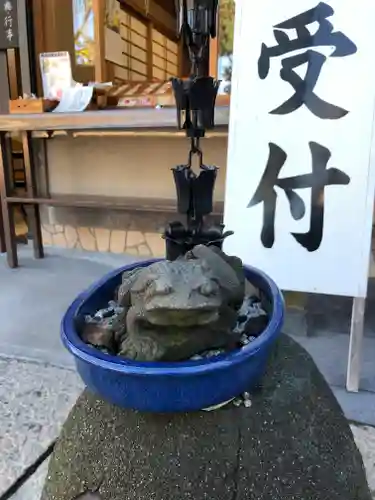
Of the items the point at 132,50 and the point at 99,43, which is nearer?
the point at 99,43

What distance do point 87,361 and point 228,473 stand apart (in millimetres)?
355

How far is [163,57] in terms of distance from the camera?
6.79 m

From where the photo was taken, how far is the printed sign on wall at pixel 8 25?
402 cm

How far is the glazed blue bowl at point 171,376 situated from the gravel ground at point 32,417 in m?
0.99

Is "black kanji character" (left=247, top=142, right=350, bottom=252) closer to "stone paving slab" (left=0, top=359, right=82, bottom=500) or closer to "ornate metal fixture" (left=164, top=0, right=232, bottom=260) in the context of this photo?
"ornate metal fixture" (left=164, top=0, right=232, bottom=260)

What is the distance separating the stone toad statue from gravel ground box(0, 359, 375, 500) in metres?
1.06

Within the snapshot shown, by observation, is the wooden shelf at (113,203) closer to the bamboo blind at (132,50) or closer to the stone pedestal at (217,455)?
the bamboo blind at (132,50)

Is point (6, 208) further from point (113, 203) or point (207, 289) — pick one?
point (207, 289)

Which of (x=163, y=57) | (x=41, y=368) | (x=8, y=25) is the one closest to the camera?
(x=41, y=368)

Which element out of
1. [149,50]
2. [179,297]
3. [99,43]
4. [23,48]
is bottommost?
[179,297]

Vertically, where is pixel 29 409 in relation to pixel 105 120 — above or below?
below

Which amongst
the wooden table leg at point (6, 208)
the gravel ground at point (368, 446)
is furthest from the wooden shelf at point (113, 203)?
the gravel ground at point (368, 446)

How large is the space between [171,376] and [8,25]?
434 cm

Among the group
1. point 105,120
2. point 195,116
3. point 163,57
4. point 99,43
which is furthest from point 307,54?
point 163,57
